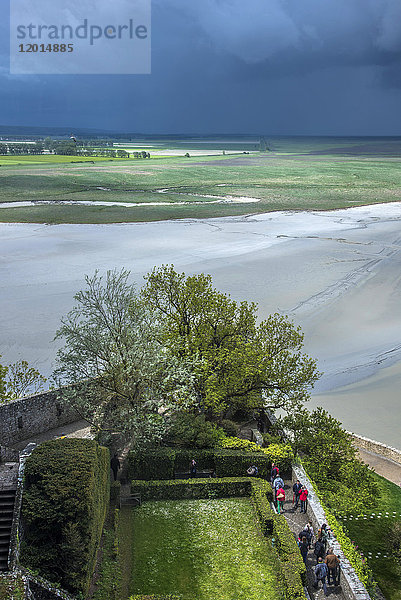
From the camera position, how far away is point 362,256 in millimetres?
86000

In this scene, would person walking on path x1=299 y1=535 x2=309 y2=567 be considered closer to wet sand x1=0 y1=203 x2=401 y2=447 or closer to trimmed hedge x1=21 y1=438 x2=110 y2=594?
trimmed hedge x1=21 y1=438 x2=110 y2=594

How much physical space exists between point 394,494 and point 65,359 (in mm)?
20350

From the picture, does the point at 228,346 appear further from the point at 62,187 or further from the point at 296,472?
the point at 62,187

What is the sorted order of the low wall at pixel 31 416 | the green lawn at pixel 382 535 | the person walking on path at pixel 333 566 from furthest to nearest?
the low wall at pixel 31 416 → the green lawn at pixel 382 535 → the person walking on path at pixel 333 566

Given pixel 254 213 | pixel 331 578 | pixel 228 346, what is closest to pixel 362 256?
pixel 254 213

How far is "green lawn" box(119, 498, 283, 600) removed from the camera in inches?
903

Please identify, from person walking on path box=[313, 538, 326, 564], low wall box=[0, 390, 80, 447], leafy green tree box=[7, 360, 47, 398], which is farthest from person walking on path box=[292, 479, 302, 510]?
leafy green tree box=[7, 360, 47, 398]

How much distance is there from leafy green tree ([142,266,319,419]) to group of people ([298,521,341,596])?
1001 centimetres

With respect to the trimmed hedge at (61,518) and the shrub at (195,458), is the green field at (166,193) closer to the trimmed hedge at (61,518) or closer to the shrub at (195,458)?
the shrub at (195,458)

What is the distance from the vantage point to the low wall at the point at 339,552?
875 inches

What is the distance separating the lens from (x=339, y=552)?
24.5 metres

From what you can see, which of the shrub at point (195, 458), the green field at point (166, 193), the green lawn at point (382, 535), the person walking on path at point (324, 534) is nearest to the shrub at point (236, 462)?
the shrub at point (195, 458)

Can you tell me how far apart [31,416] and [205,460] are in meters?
10.3

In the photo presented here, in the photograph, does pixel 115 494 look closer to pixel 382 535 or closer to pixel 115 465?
pixel 115 465
